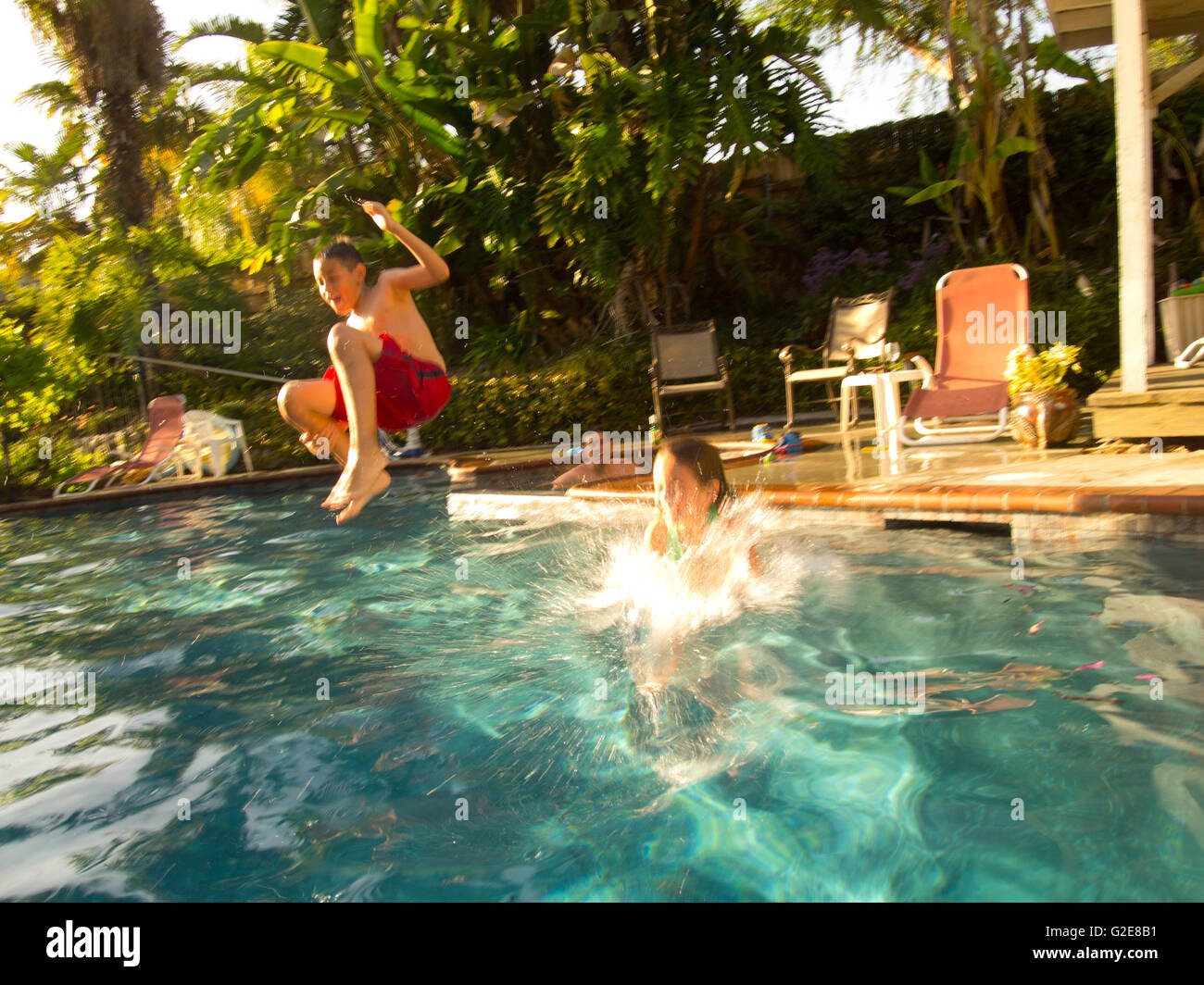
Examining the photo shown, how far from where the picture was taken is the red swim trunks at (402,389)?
14.9ft

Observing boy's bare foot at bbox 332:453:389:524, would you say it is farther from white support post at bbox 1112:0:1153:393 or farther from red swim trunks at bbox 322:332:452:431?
white support post at bbox 1112:0:1153:393

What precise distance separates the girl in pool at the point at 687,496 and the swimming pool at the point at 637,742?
34cm

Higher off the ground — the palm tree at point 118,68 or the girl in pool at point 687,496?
the palm tree at point 118,68

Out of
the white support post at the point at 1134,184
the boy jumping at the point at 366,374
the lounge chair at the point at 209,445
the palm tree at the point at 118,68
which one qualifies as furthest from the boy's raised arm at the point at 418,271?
the palm tree at the point at 118,68

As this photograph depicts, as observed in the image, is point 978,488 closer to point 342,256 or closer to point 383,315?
point 383,315

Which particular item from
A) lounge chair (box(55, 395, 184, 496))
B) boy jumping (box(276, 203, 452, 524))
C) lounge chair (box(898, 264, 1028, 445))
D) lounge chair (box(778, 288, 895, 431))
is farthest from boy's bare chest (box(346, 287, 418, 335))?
lounge chair (box(55, 395, 184, 496))

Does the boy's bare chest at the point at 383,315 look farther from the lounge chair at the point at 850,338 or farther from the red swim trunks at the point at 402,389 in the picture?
the lounge chair at the point at 850,338

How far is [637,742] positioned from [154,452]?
10198mm

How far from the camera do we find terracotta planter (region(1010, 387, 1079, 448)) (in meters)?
6.38

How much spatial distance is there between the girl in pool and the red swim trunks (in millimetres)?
1154

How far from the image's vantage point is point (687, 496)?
14.2ft

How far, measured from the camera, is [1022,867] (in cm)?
239

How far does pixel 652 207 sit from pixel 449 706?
29.7ft
